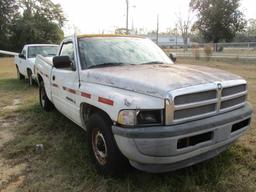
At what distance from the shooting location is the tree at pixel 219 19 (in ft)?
124

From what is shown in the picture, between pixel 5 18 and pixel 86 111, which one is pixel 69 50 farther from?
pixel 5 18

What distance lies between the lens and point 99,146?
3.46m

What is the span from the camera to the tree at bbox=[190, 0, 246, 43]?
37.9 meters

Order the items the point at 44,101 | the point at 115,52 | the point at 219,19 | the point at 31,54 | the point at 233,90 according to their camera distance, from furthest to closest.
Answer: the point at 219,19
the point at 31,54
the point at 44,101
the point at 115,52
the point at 233,90

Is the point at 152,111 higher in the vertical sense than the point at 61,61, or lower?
lower

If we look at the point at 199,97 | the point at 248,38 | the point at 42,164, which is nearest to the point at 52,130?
the point at 42,164

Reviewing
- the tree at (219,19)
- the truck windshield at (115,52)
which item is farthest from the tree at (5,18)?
the truck windshield at (115,52)

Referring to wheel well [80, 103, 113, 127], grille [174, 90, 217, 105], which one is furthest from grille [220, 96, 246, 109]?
wheel well [80, 103, 113, 127]

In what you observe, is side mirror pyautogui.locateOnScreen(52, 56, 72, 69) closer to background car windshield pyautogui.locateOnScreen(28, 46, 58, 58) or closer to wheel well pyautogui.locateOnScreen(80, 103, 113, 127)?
wheel well pyautogui.locateOnScreen(80, 103, 113, 127)

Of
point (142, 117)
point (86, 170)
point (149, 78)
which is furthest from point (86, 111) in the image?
point (142, 117)

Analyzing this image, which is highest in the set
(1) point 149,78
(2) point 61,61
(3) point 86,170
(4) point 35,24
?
(4) point 35,24

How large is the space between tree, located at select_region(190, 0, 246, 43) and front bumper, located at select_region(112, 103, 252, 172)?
38.3 m

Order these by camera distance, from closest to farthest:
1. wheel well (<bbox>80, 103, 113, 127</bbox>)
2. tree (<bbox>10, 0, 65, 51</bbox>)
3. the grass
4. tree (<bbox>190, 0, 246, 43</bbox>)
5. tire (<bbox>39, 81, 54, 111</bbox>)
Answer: the grass → wheel well (<bbox>80, 103, 113, 127</bbox>) → tire (<bbox>39, 81, 54, 111</bbox>) → tree (<bbox>190, 0, 246, 43</bbox>) → tree (<bbox>10, 0, 65, 51</bbox>)

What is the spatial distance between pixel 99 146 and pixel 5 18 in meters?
43.2
